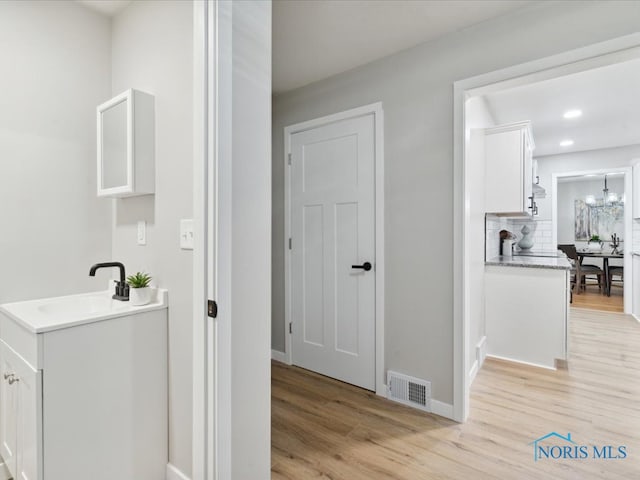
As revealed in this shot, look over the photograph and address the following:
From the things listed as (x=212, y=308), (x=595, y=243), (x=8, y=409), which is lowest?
(x=8, y=409)

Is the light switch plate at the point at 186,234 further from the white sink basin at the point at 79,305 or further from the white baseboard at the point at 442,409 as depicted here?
the white baseboard at the point at 442,409

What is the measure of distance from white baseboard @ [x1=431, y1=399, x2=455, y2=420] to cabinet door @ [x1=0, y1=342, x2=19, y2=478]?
2.15 m

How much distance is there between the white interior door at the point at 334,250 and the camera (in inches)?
100

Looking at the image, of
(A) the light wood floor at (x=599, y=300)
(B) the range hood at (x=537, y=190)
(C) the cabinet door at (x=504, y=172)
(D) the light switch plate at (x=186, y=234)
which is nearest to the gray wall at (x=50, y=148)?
(D) the light switch plate at (x=186, y=234)

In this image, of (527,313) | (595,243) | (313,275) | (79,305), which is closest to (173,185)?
(79,305)

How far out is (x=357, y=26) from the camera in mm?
2076

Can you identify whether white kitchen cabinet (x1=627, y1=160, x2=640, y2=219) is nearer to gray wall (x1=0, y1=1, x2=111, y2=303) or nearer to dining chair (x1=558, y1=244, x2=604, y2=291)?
dining chair (x1=558, y1=244, x2=604, y2=291)

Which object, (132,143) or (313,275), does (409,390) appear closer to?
(313,275)

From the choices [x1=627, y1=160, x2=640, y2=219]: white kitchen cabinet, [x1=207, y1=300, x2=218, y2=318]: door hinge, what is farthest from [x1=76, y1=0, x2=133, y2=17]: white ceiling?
Result: [x1=627, y1=160, x2=640, y2=219]: white kitchen cabinet

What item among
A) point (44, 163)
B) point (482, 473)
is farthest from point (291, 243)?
point (482, 473)

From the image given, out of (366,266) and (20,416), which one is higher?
(366,266)

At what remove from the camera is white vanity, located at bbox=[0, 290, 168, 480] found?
1232 millimetres

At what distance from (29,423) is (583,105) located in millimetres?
4782

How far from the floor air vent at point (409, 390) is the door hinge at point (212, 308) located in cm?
163
